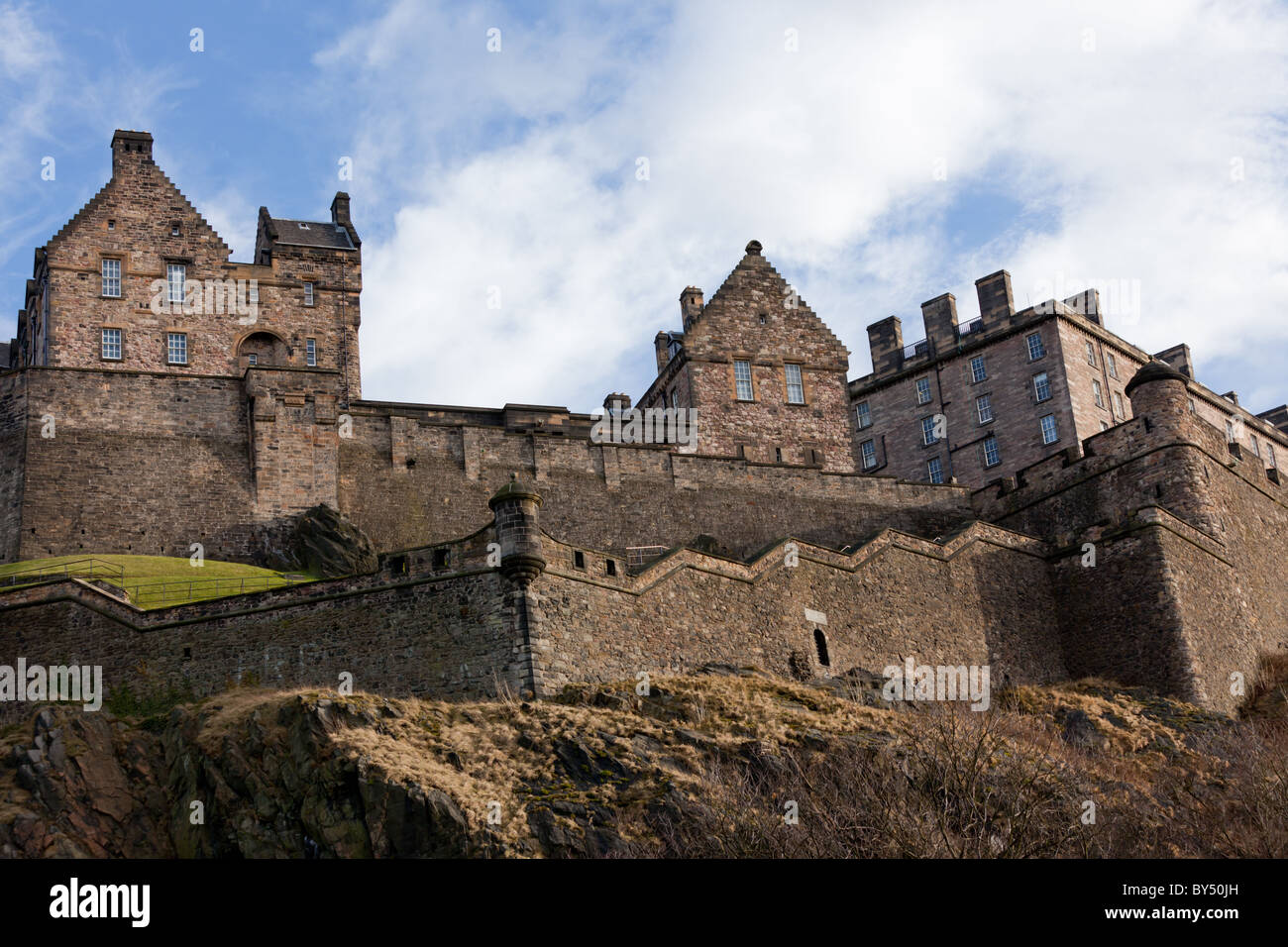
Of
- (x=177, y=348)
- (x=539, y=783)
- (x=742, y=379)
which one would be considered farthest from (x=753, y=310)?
(x=539, y=783)

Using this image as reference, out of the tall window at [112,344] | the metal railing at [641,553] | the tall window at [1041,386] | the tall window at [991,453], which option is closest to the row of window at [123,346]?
the tall window at [112,344]

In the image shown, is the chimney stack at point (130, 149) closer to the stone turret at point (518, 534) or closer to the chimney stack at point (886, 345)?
the stone turret at point (518, 534)

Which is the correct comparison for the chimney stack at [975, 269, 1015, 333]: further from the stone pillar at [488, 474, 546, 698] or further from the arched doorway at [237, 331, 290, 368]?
the stone pillar at [488, 474, 546, 698]

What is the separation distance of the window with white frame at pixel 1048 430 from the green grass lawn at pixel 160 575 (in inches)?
1308

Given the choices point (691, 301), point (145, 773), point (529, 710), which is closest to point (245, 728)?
point (145, 773)

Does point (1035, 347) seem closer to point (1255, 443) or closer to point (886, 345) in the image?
point (886, 345)

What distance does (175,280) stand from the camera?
54.2 meters

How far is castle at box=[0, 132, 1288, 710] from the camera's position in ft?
119

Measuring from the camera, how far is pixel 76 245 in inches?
2099

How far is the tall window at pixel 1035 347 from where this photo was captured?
65.9 meters

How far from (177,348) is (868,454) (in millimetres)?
30147

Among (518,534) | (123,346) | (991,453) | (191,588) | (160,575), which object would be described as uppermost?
(123,346)
